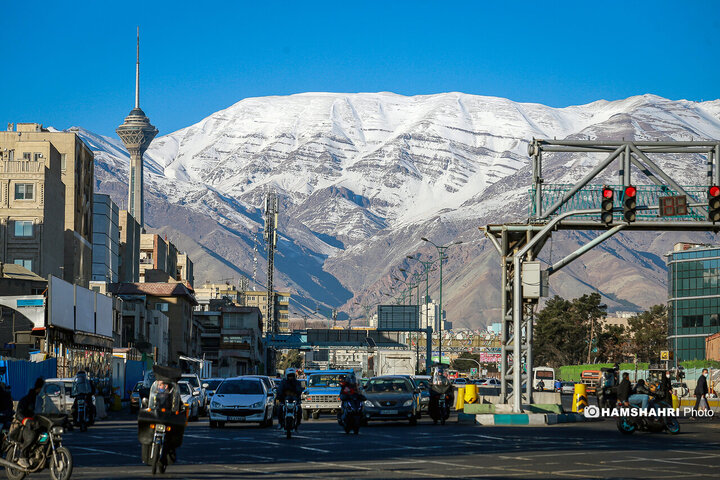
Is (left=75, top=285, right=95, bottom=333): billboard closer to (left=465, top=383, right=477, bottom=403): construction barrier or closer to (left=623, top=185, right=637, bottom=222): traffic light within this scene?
(left=465, top=383, right=477, bottom=403): construction barrier

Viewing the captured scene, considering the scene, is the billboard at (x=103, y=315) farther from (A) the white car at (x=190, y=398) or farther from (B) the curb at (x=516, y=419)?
(B) the curb at (x=516, y=419)

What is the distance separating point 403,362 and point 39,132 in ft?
230

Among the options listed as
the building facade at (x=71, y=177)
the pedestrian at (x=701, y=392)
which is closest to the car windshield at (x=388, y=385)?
Result: the pedestrian at (x=701, y=392)

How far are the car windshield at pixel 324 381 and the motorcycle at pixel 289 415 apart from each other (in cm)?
1258

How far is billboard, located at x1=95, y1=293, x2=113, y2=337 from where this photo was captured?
74.2 meters

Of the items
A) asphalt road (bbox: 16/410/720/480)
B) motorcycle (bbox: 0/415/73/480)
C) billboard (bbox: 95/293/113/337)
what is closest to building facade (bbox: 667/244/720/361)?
billboard (bbox: 95/293/113/337)

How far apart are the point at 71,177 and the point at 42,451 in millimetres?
Result: 113346

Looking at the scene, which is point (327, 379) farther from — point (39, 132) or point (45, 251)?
point (39, 132)

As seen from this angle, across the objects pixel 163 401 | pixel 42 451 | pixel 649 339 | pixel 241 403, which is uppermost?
pixel 649 339

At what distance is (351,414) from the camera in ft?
103

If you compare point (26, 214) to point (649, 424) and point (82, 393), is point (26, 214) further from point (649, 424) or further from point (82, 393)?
point (649, 424)

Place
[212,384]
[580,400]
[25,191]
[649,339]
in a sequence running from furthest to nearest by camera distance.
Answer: [649,339] → [25,191] → [212,384] → [580,400]

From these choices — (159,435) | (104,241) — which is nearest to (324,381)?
(159,435)

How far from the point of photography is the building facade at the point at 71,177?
11913 centimetres
